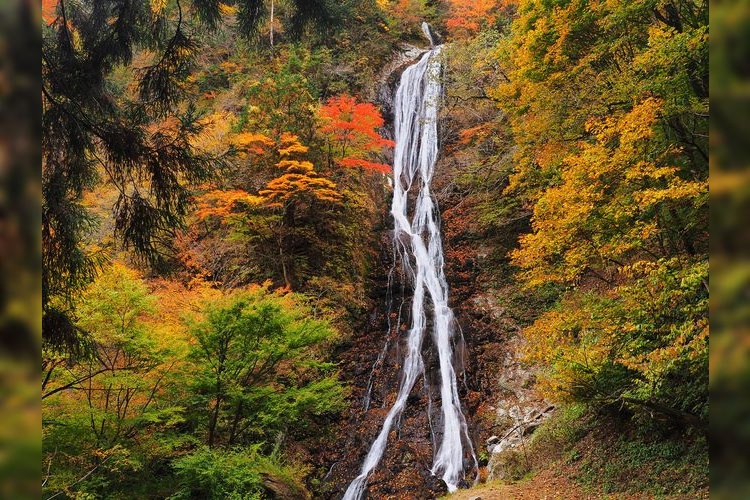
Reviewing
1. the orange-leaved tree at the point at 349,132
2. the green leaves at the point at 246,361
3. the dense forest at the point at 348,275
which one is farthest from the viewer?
the orange-leaved tree at the point at 349,132

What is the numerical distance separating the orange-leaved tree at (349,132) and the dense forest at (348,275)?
0.29 ft

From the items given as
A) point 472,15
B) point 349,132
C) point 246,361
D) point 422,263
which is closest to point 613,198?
point 246,361

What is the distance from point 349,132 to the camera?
17578mm

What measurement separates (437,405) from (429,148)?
532 inches

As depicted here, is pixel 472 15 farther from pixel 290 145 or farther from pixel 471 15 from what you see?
pixel 290 145

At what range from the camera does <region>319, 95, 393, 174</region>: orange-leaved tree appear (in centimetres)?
1673

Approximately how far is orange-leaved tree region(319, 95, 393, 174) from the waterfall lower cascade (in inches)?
144

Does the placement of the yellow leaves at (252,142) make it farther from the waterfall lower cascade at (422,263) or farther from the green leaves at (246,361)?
the waterfall lower cascade at (422,263)

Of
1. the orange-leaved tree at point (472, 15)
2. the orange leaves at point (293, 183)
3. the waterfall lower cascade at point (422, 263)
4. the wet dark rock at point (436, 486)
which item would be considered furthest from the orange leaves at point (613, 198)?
the orange-leaved tree at point (472, 15)

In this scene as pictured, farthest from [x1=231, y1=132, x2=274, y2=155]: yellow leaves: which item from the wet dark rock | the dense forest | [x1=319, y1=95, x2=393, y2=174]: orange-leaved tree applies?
the wet dark rock

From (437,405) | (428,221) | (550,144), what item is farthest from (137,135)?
(428,221)

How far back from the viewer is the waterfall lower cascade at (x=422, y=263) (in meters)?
12.9

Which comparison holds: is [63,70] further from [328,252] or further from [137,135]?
[328,252]
